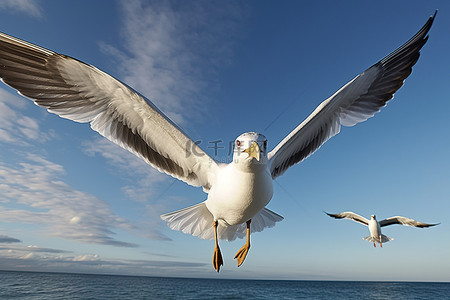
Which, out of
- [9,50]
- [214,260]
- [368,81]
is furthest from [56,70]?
[368,81]

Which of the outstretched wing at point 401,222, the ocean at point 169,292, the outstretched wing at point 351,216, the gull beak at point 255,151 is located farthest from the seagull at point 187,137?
the ocean at point 169,292

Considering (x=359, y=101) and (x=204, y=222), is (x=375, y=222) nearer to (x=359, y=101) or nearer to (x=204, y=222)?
(x=359, y=101)

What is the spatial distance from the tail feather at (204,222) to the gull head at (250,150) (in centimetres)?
182

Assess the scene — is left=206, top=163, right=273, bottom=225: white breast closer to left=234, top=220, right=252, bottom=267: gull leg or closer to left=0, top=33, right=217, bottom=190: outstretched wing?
left=234, top=220, right=252, bottom=267: gull leg

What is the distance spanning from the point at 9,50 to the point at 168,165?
2312 mm

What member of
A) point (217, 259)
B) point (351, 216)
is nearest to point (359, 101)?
point (217, 259)

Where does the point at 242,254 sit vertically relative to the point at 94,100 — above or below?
below

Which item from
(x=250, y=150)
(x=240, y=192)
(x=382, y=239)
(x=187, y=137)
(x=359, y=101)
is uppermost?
(x=382, y=239)

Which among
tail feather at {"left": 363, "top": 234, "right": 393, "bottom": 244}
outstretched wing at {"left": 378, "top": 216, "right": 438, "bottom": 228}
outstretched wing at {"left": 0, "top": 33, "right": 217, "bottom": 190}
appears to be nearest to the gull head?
outstretched wing at {"left": 0, "top": 33, "right": 217, "bottom": 190}

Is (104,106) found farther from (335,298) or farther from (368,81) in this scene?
(335,298)

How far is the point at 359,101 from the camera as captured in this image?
5059 millimetres

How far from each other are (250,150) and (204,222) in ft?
7.27

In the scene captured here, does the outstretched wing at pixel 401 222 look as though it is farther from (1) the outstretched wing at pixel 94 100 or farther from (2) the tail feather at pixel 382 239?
(1) the outstretched wing at pixel 94 100

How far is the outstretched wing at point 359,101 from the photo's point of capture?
15.6ft
